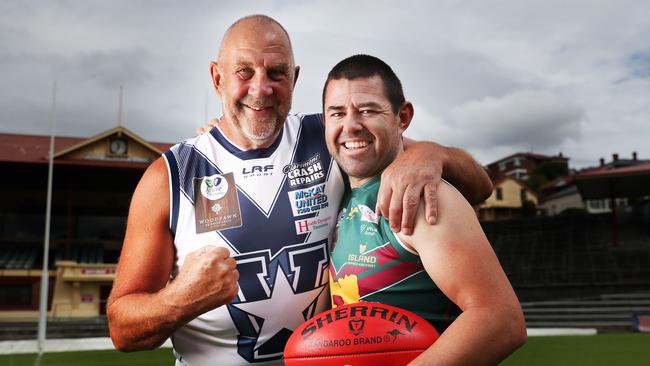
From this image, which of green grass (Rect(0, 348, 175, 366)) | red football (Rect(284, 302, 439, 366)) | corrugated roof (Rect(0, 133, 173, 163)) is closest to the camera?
red football (Rect(284, 302, 439, 366))

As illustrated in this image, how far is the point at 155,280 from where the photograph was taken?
2.75 meters

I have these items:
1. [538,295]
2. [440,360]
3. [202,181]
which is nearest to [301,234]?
[202,181]

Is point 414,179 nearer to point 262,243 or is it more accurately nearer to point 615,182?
point 262,243

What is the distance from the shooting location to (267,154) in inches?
118

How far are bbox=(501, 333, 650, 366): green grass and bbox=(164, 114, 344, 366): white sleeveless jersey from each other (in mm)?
8088

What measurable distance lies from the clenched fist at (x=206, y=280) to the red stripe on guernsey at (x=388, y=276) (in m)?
0.57

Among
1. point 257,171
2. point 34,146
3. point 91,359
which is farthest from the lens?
point 34,146

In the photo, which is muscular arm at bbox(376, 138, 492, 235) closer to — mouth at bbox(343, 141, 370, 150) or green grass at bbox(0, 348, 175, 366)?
mouth at bbox(343, 141, 370, 150)

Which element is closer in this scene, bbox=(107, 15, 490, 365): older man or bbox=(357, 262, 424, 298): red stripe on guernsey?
bbox=(357, 262, 424, 298): red stripe on guernsey

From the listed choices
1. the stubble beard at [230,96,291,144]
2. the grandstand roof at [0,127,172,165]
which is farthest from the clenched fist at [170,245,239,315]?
the grandstand roof at [0,127,172,165]

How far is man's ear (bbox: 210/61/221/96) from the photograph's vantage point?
297cm

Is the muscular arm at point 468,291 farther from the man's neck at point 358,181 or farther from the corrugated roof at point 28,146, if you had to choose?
the corrugated roof at point 28,146

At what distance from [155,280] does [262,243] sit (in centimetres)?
54

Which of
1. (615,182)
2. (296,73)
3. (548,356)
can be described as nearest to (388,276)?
(296,73)
